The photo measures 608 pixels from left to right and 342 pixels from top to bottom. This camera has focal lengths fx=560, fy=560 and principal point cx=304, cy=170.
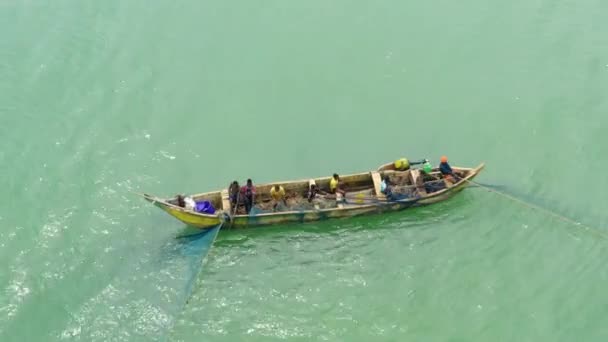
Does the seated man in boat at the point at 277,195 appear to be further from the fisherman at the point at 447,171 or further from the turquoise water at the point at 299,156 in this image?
the fisherman at the point at 447,171

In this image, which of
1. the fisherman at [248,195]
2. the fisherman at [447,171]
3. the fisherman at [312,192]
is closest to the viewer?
the fisherman at [248,195]

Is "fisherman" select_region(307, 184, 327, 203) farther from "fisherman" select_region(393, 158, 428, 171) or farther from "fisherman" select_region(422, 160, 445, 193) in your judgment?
"fisherman" select_region(422, 160, 445, 193)

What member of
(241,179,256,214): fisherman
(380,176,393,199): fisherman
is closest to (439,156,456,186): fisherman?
(380,176,393,199): fisherman

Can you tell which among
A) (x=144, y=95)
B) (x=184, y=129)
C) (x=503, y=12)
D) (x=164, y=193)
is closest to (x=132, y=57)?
(x=144, y=95)

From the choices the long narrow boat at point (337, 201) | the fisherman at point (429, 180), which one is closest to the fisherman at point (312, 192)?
the long narrow boat at point (337, 201)

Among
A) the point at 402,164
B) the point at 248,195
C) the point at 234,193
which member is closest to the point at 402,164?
the point at 402,164

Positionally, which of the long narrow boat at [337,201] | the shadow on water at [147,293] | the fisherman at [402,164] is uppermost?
the fisherman at [402,164]

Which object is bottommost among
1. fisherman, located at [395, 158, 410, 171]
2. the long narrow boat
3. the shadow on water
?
the shadow on water
